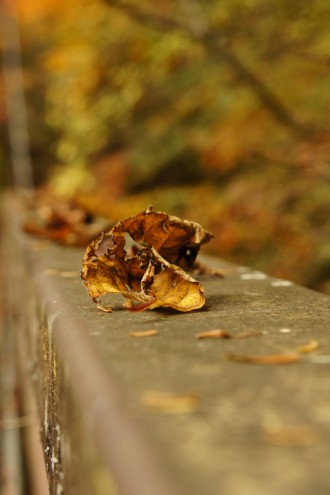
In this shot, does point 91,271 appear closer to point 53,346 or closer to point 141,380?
point 53,346

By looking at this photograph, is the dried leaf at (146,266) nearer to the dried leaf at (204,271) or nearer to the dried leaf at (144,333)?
the dried leaf at (144,333)

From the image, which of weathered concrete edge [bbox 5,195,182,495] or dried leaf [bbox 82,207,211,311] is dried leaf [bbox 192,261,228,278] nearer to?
dried leaf [bbox 82,207,211,311]

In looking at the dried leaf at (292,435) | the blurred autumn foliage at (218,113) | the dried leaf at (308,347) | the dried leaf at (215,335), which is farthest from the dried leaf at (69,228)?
the blurred autumn foliage at (218,113)

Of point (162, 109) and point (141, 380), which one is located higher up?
point (162, 109)

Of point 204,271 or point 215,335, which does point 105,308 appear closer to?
point 215,335

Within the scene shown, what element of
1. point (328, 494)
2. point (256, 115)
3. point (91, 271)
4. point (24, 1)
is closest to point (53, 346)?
point (91, 271)

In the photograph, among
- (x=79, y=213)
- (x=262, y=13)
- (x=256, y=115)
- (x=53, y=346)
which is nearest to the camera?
(x=53, y=346)

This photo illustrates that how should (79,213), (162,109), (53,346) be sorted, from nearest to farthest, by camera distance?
(53,346), (79,213), (162,109)
